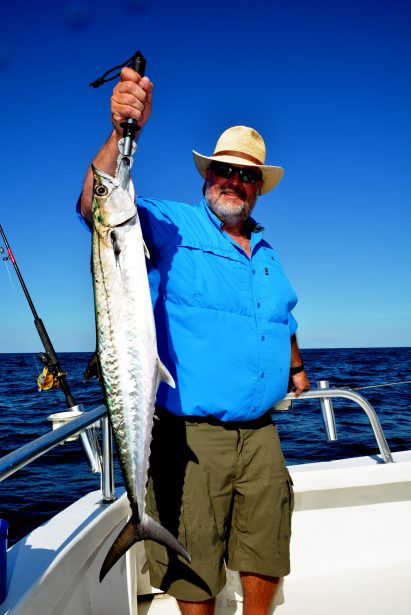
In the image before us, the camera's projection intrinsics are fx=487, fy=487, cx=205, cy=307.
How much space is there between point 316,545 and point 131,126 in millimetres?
2862

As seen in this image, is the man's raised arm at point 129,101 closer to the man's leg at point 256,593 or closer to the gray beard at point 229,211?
the gray beard at point 229,211

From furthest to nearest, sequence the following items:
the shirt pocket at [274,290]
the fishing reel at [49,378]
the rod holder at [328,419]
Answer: the fishing reel at [49,378] < the rod holder at [328,419] < the shirt pocket at [274,290]

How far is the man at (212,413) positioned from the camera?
2.36 m

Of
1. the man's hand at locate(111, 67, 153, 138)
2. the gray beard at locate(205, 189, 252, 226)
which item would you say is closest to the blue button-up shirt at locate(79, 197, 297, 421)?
the gray beard at locate(205, 189, 252, 226)

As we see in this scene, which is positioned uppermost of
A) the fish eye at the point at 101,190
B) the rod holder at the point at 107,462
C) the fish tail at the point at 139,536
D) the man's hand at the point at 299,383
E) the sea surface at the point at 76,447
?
the fish eye at the point at 101,190

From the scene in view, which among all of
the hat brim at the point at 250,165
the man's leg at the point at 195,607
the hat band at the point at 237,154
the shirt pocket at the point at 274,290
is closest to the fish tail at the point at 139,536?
the man's leg at the point at 195,607

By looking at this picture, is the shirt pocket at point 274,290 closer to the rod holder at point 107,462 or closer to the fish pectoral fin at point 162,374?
the fish pectoral fin at point 162,374

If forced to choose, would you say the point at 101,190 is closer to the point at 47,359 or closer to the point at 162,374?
the point at 162,374

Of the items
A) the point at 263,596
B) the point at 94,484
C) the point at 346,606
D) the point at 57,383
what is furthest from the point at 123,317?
the point at 94,484

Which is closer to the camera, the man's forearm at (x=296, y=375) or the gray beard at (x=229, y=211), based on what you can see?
the gray beard at (x=229, y=211)

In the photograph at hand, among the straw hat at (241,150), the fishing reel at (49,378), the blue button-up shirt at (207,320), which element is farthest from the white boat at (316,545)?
the fishing reel at (49,378)

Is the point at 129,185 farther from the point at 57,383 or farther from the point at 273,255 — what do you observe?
the point at 57,383

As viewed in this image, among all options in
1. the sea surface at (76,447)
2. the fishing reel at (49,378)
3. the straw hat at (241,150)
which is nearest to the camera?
the straw hat at (241,150)

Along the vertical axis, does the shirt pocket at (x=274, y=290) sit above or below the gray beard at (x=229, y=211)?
below
